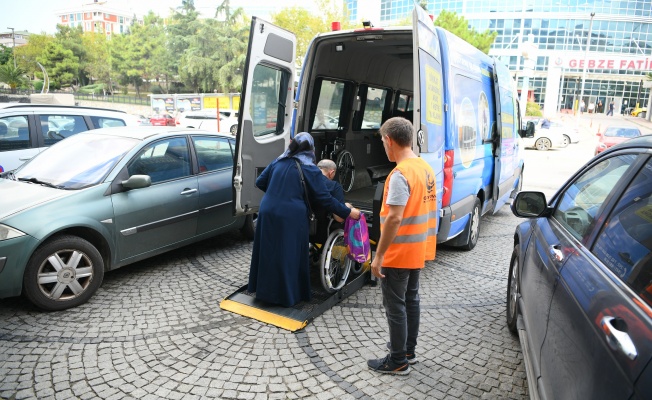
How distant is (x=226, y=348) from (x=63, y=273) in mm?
1668

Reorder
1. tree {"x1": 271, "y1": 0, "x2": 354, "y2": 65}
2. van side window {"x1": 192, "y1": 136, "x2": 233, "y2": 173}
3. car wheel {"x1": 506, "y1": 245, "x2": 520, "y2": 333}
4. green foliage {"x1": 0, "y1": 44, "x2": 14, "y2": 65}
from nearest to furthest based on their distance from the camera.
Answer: car wheel {"x1": 506, "y1": 245, "x2": 520, "y2": 333}
van side window {"x1": 192, "y1": 136, "x2": 233, "y2": 173}
tree {"x1": 271, "y1": 0, "x2": 354, "y2": 65}
green foliage {"x1": 0, "y1": 44, "x2": 14, "y2": 65}

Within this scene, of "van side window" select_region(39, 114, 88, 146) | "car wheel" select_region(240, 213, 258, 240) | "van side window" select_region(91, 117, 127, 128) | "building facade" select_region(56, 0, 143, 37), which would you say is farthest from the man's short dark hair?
"building facade" select_region(56, 0, 143, 37)

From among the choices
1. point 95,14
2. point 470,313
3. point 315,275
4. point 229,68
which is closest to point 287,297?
point 315,275

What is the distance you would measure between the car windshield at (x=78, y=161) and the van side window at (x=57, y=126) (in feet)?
8.09

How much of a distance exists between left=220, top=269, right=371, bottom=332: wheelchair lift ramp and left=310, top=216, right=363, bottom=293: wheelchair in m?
0.10

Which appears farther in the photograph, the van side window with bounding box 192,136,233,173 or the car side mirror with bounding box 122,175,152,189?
the van side window with bounding box 192,136,233,173

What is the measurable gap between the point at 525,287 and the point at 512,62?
60.6 meters

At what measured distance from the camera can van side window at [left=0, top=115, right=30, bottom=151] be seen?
6.71 m

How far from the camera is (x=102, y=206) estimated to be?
4.27 meters

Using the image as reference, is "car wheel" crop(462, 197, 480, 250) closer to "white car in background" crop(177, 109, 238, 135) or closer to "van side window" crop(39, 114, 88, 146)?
"van side window" crop(39, 114, 88, 146)

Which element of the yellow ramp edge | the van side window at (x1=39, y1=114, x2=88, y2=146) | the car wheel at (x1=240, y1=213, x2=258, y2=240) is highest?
the van side window at (x1=39, y1=114, x2=88, y2=146)

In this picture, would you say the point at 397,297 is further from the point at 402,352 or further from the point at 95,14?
the point at 95,14

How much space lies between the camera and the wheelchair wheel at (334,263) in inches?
168

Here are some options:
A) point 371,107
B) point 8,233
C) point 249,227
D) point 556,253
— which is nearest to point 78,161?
point 8,233
